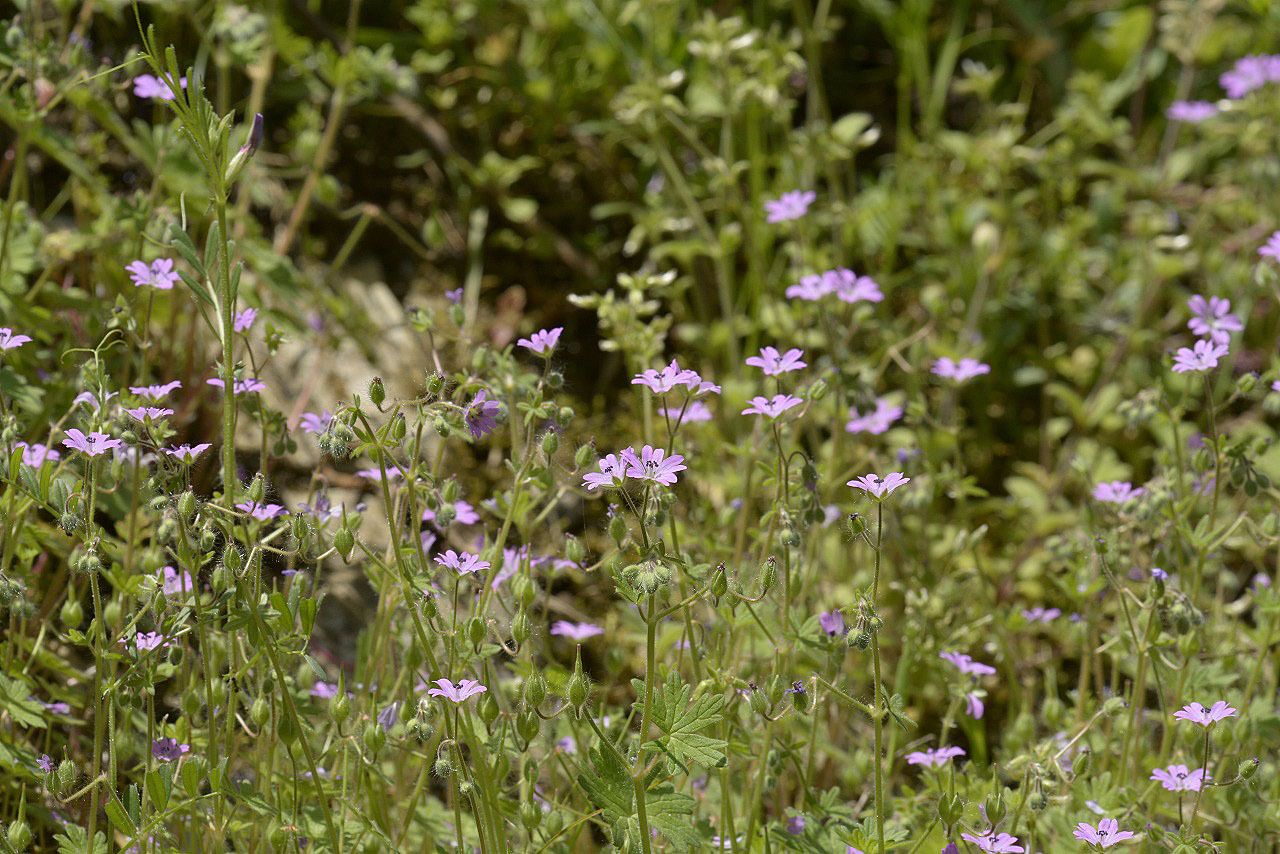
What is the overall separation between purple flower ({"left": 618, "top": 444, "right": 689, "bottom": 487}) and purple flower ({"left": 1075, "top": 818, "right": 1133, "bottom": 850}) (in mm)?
810

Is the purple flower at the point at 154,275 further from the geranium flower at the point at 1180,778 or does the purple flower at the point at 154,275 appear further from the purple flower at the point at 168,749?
the geranium flower at the point at 1180,778

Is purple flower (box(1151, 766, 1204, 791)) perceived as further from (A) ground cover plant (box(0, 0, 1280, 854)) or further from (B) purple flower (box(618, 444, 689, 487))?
(B) purple flower (box(618, 444, 689, 487))

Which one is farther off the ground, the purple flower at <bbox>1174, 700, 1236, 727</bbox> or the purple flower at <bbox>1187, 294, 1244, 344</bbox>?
the purple flower at <bbox>1187, 294, 1244, 344</bbox>

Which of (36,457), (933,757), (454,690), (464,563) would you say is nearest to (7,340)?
(36,457)

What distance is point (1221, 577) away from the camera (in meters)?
2.89

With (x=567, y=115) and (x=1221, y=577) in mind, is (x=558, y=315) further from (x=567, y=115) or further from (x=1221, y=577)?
(x=1221, y=577)

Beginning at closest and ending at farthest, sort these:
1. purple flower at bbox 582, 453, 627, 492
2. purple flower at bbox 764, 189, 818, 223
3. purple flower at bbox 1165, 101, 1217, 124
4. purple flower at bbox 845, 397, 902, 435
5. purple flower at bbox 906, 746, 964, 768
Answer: purple flower at bbox 582, 453, 627, 492
purple flower at bbox 906, 746, 964, 768
purple flower at bbox 845, 397, 902, 435
purple flower at bbox 764, 189, 818, 223
purple flower at bbox 1165, 101, 1217, 124

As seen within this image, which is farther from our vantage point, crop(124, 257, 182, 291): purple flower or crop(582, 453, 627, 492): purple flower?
crop(124, 257, 182, 291): purple flower

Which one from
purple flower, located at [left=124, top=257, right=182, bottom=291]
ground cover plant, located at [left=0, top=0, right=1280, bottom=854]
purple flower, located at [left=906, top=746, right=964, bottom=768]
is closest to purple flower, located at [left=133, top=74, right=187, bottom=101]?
ground cover plant, located at [left=0, top=0, right=1280, bottom=854]

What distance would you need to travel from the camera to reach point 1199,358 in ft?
7.51

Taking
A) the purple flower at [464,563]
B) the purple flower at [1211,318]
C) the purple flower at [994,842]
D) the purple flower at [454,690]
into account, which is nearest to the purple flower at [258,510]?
the purple flower at [464,563]

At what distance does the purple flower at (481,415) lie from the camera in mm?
1954

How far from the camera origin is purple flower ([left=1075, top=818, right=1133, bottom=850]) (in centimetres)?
191

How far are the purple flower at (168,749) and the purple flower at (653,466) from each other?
2.86 feet
